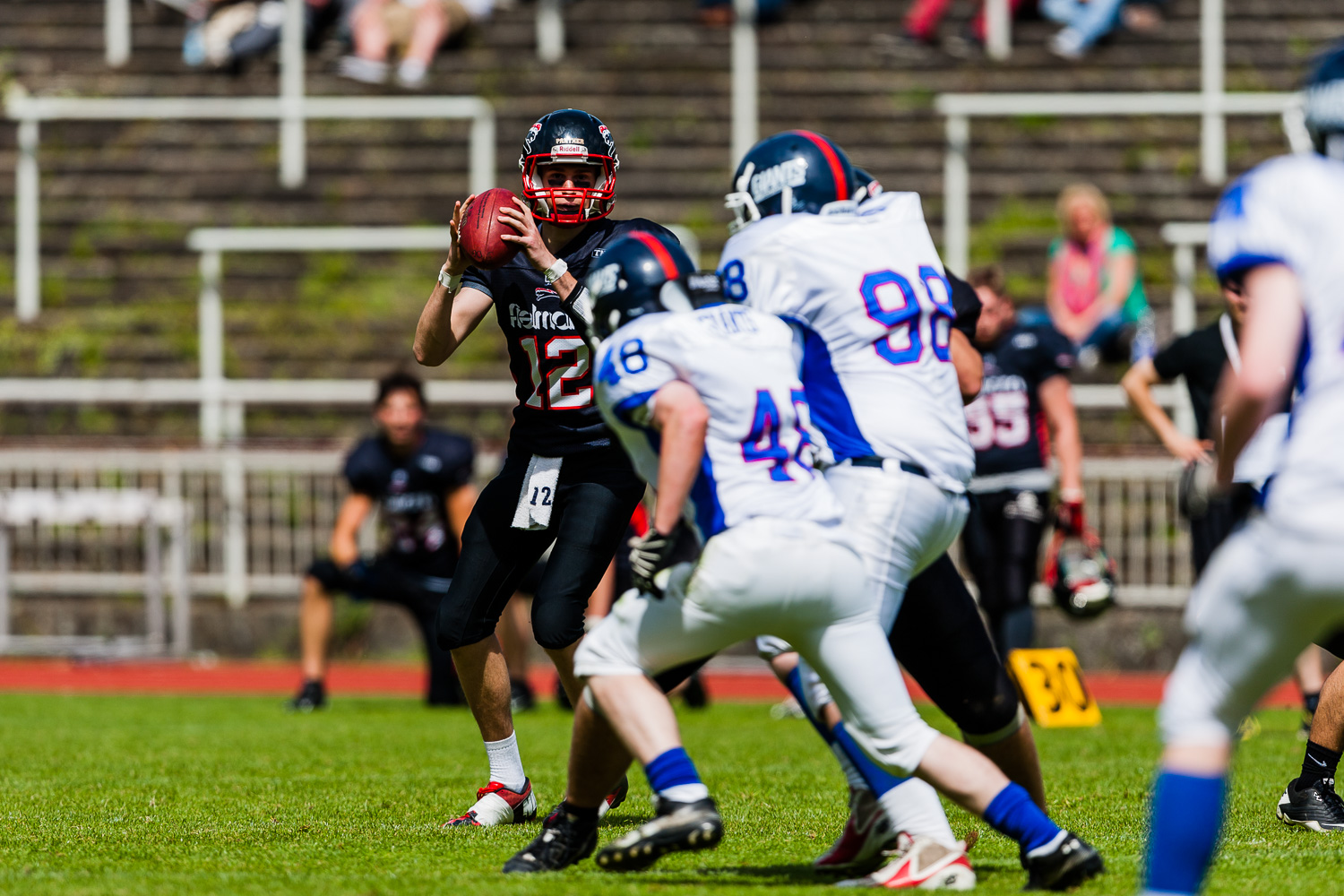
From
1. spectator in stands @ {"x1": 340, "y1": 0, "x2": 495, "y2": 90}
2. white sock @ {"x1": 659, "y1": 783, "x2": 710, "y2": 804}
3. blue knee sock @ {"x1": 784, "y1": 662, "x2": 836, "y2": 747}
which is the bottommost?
white sock @ {"x1": 659, "y1": 783, "x2": 710, "y2": 804}

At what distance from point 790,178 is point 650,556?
105 cm

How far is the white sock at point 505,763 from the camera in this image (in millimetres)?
5801

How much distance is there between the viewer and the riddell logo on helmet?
15.0 ft

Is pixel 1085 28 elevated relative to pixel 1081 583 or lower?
elevated

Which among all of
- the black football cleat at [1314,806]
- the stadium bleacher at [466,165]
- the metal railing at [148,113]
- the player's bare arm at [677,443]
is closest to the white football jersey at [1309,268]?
the player's bare arm at [677,443]

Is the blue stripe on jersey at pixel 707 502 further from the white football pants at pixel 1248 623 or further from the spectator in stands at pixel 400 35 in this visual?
the spectator in stands at pixel 400 35

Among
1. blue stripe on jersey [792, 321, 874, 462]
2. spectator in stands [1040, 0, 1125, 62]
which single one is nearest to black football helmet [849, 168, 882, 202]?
blue stripe on jersey [792, 321, 874, 462]

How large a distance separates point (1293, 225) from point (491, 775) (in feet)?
10.8

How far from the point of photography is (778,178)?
4.58 meters

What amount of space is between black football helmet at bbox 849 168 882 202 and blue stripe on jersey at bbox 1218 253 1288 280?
4.53 feet

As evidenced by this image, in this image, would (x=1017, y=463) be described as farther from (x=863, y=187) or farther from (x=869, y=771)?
(x=869, y=771)

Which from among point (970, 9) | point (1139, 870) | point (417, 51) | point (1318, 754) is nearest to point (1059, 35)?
point (970, 9)

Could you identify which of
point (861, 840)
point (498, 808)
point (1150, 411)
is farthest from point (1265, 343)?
point (1150, 411)

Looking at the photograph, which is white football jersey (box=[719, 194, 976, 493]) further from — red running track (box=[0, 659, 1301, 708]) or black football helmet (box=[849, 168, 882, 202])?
red running track (box=[0, 659, 1301, 708])
